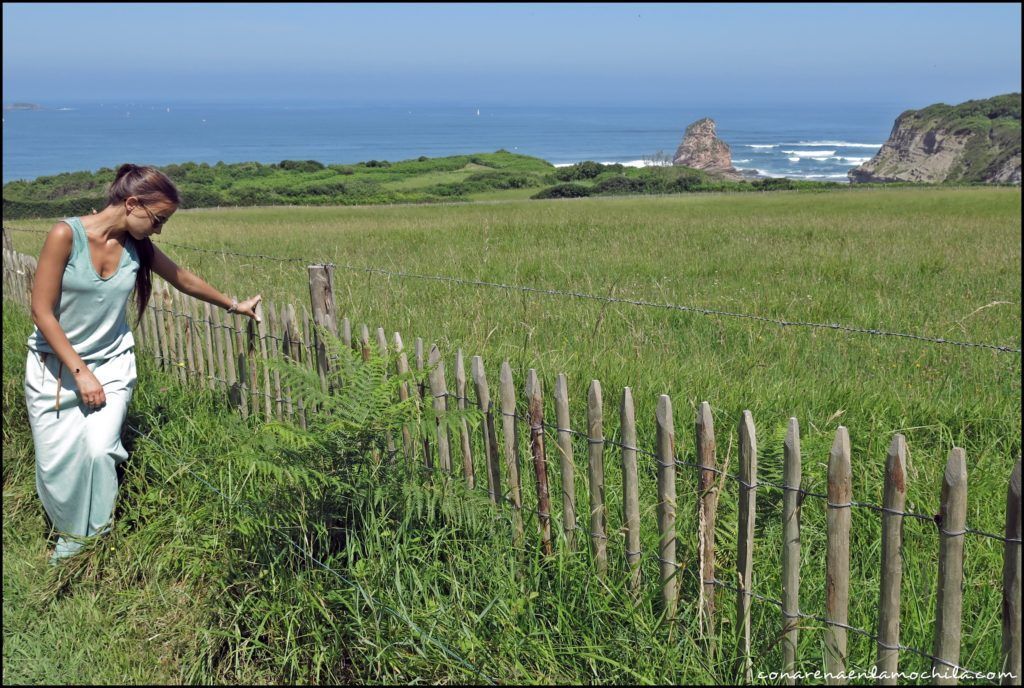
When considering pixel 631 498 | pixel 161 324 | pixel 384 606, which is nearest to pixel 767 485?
pixel 631 498

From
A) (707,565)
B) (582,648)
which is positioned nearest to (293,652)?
(582,648)

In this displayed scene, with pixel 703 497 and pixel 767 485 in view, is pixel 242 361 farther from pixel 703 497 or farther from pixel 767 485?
pixel 767 485

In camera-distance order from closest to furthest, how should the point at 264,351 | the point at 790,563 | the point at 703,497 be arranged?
1. the point at 790,563
2. the point at 703,497
3. the point at 264,351

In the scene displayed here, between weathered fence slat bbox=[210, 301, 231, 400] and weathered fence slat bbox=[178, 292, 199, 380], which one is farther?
weathered fence slat bbox=[178, 292, 199, 380]

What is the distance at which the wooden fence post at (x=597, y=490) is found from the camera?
A: 136 inches

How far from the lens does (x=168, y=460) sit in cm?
532

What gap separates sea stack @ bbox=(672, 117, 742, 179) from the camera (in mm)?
133250

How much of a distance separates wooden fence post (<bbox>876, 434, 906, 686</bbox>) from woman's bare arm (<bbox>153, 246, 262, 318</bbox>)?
3885 mm

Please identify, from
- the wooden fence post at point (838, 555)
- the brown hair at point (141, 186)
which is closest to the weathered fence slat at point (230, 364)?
the brown hair at point (141, 186)

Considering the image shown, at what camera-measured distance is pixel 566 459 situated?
3590 millimetres

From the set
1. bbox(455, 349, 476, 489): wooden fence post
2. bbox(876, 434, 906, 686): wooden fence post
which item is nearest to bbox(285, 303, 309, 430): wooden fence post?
bbox(455, 349, 476, 489): wooden fence post

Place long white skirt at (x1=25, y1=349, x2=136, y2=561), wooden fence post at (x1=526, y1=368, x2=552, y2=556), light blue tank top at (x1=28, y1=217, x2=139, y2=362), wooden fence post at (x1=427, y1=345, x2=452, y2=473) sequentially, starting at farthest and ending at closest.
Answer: long white skirt at (x1=25, y1=349, x2=136, y2=561) → light blue tank top at (x1=28, y1=217, x2=139, y2=362) → wooden fence post at (x1=427, y1=345, x2=452, y2=473) → wooden fence post at (x1=526, y1=368, x2=552, y2=556)

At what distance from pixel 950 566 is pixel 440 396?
7.59 ft

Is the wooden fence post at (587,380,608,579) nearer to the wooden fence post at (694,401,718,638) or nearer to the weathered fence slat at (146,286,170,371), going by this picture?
the wooden fence post at (694,401,718,638)
